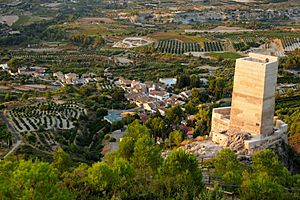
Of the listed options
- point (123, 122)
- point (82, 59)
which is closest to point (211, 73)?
point (82, 59)

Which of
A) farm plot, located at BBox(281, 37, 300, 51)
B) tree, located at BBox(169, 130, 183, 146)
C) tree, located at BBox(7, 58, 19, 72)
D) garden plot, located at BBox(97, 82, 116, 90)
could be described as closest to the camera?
tree, located at BBox(169, 130, 183, 146)

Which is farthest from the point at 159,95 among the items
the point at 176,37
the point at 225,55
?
the point at 176,37

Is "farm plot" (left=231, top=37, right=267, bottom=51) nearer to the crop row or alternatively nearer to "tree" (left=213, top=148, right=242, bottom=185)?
the crop row

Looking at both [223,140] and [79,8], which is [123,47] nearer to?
[79,8]

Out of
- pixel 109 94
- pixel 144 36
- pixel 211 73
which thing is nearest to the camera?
pixel 109 94

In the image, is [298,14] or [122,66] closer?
[122,66]

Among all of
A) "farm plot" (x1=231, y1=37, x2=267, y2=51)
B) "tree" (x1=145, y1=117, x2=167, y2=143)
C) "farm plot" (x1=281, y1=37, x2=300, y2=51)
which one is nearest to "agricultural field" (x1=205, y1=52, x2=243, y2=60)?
"farm plot" (x1=231, y1=37, x2=267, y2=51)

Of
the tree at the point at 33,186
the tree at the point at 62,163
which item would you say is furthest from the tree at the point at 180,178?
the tree at the point at 62,163
